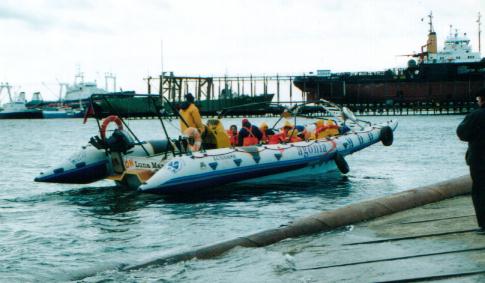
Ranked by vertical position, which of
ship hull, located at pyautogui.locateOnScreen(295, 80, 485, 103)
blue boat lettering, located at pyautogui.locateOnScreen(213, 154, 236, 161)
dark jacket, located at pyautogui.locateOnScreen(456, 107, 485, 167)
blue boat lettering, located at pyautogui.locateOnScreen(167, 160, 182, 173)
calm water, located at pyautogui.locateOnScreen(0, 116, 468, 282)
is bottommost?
calm water, located at pyautogui.locateOnScreen(0, 116, 468, 282)

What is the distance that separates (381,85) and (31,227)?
82.8 metres

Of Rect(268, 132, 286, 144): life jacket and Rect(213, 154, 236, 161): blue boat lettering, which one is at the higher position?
Rect(268, 132, 286, 144): life jacket

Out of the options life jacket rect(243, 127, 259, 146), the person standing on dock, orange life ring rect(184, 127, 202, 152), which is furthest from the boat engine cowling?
the person standing on dock

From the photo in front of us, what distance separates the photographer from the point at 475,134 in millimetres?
7438

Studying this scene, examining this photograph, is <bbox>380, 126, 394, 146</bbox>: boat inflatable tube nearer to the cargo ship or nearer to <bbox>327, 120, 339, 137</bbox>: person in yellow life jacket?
<bbox>327, 120, 339, 137</bbox>: person in yellow life jacket

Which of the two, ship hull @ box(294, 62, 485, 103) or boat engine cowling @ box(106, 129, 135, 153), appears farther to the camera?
ship hull @ box(294, 62, 485, 103)

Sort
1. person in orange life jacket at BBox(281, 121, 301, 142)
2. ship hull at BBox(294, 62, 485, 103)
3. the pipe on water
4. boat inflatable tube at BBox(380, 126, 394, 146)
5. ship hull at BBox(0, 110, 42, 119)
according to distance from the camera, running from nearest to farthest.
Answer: the pipe on water < person in orange life jacket at BBox(281, 121, 301, 142) < boat inflatable tube at BBox(380, 126, 394, 146) < ship hull at BBox(294, 62, 485, 103) < ship hull at BBox(0, 110, 42, 119)

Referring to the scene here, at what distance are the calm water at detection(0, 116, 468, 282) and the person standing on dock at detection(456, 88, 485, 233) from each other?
98.4 inches

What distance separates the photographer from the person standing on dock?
740cm

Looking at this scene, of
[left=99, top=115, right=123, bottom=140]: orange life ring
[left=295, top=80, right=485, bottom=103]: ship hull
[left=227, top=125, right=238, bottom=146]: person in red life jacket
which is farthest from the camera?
[left=295, top=80, right=485, bottom=103]: ship hull

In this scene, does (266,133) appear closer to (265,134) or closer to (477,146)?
(265,134)

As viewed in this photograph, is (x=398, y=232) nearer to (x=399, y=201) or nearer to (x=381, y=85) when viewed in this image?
(x=399, y=201)

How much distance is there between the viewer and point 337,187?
64.1 ft

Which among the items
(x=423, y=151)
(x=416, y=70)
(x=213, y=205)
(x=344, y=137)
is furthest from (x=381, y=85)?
(x=213, y=205)
